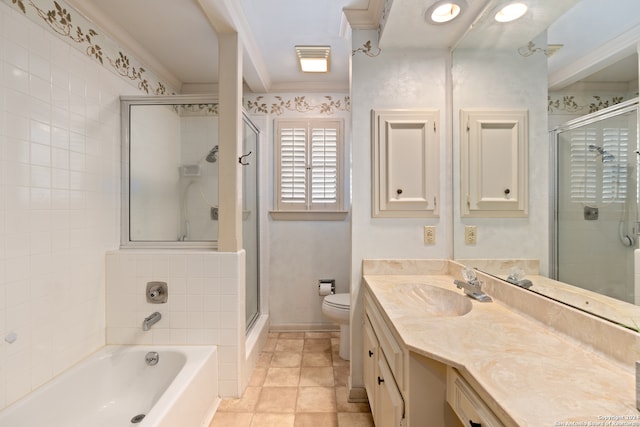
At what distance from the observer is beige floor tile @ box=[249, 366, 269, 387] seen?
6.73 feet

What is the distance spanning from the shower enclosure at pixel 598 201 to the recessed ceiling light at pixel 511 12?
0.58m

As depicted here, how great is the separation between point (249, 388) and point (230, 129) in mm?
1717

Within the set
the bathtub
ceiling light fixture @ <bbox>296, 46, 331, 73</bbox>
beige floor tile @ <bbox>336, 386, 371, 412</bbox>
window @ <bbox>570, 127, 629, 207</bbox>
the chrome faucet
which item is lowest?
beige floor tile @ <bbox>336, 386, 371, 412</bbox>

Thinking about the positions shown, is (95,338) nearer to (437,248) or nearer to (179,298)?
(179,298)

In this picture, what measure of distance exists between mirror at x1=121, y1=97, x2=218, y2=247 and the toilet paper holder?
1.25 meters

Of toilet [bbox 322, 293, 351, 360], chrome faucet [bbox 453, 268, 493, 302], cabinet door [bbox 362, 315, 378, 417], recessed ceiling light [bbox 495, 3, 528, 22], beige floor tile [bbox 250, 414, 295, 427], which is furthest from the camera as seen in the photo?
toilet [bbox 322, 293, 351, 360]

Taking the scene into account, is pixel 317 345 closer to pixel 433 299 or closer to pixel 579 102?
pixel 433 299

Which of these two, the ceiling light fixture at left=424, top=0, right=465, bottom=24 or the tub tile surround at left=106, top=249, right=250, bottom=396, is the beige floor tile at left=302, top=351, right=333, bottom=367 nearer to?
the tub tile surround at left=106, top=249, right=250, bottom=396

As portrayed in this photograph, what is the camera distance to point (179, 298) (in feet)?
6.07

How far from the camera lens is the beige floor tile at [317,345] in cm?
258

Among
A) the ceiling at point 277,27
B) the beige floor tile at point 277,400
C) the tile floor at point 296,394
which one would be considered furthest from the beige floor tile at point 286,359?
the ceiling at point 277,27

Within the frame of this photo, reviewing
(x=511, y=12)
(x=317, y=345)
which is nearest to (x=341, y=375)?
(x=317, y=345)

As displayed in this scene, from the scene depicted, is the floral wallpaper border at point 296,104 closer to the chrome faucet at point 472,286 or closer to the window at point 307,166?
the window at point 307,166

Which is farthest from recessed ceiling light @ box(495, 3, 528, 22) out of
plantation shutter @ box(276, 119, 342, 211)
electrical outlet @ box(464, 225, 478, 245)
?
plantation shutter @ box(276, 119, 342, 211)
